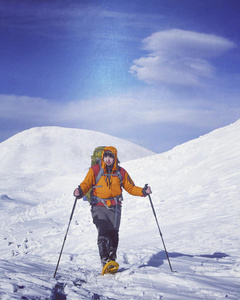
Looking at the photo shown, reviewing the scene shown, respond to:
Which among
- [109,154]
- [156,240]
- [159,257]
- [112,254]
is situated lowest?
[112,254]

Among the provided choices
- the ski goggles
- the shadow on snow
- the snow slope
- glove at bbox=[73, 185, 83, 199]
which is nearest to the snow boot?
the snow slope

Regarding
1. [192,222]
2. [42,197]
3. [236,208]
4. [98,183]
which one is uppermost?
[42,197]

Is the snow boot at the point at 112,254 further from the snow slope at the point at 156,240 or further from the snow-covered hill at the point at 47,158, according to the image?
the snow-covered hill at the point at 47,158

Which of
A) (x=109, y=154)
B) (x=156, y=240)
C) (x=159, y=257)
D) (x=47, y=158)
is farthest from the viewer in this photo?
(x=47, y=158)

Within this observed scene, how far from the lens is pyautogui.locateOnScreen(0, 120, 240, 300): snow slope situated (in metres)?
3.89

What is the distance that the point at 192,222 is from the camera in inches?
391

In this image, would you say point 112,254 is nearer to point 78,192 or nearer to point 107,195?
point 107,195

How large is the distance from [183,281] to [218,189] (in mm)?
9626

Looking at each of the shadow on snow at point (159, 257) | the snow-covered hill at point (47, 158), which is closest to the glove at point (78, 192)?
the shadow on snow at point (159, 257)

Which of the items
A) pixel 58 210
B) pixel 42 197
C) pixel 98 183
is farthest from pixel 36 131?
pixel 98 183

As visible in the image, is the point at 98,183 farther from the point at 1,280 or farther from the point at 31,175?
the point at 31,175

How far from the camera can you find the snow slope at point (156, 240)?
3.89 metres

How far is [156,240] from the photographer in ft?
28.2

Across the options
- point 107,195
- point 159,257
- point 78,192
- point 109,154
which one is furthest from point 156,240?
point 78,192
